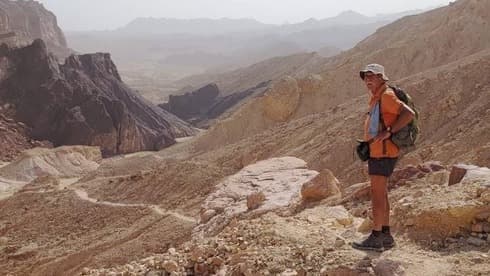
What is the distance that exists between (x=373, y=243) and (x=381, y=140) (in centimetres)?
85

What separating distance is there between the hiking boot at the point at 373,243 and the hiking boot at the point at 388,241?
0.10ft

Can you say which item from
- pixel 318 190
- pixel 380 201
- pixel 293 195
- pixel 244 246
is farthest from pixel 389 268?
pixel 293 195

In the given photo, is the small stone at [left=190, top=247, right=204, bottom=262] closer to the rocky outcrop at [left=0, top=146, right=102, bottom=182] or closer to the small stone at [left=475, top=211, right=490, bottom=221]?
the small stone at [left=475, top=211, right=490, bottom=221]

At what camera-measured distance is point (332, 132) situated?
1866 cm

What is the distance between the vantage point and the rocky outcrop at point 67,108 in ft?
156

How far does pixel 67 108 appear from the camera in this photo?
162 ft

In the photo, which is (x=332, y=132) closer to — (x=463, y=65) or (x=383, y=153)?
(x=463, y=65)

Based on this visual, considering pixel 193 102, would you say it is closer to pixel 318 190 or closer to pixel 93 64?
pixel 93 64

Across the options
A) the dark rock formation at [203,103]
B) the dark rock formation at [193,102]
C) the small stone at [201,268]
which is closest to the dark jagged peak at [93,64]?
the dark rock formation at [203,103]

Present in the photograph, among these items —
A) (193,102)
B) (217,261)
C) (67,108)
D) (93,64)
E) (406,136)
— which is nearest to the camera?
(406,136)

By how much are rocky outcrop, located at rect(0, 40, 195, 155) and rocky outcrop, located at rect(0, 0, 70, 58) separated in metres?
30.7

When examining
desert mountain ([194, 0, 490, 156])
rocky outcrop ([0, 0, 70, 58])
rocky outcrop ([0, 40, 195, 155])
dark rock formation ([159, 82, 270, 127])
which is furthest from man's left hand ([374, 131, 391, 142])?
rocky outcrop ([0, 0, 70, 58])

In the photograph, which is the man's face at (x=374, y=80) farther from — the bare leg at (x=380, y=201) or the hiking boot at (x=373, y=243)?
the hiking boot at (x=373, y=243)

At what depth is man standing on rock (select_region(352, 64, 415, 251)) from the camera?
524 centimetres
